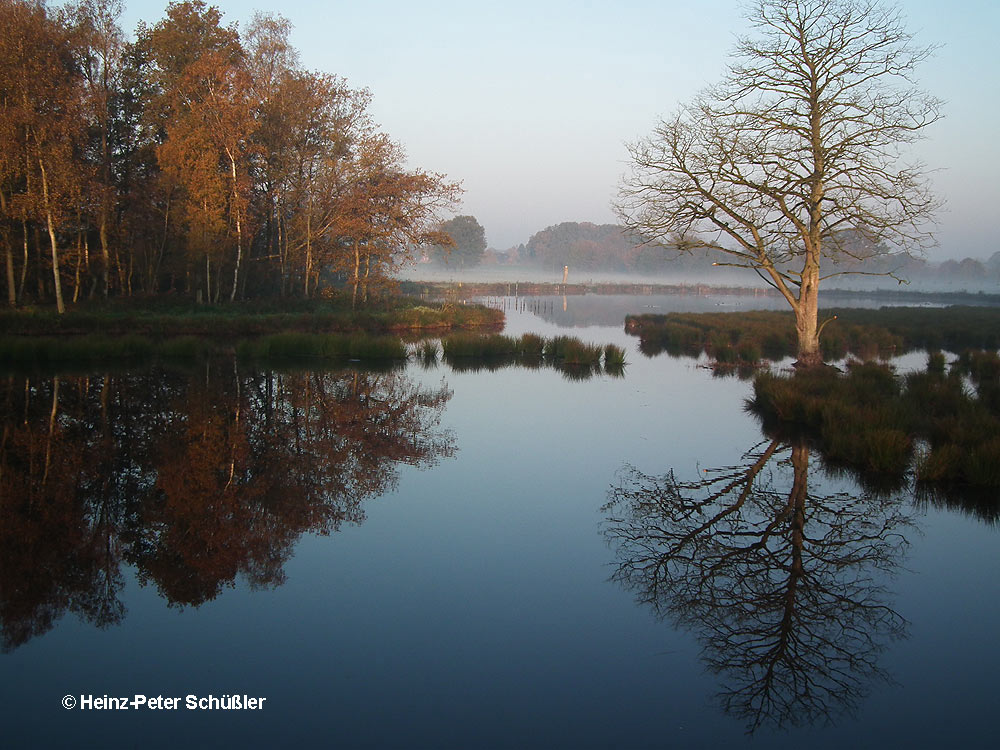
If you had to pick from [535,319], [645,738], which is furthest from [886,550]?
[535,319]

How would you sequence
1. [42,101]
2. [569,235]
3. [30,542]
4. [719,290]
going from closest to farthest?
[30,542] < [42,101] < [719,290] < [569,235]

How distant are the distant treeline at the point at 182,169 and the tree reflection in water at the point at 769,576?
2211 cm

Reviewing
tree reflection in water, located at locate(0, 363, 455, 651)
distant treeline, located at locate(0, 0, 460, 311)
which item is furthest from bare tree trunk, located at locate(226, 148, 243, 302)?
tree reflection in water, located at locate(0, 363, 455, 651)

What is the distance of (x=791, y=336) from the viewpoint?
87.4 ft

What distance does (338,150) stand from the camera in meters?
31.1

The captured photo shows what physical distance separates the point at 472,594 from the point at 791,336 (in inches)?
937

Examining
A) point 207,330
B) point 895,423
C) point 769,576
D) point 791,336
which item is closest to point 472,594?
point 769,576

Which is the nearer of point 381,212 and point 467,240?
point 381,212

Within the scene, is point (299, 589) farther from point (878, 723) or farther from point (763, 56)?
point (763, 56)

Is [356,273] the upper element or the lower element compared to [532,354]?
upper

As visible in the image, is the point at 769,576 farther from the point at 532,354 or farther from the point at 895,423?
the point at 532,354

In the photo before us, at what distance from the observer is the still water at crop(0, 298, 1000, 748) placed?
4.24 m

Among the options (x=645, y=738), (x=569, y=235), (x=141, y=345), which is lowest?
(x=645, y=738)

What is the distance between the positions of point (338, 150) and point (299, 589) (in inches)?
1113
